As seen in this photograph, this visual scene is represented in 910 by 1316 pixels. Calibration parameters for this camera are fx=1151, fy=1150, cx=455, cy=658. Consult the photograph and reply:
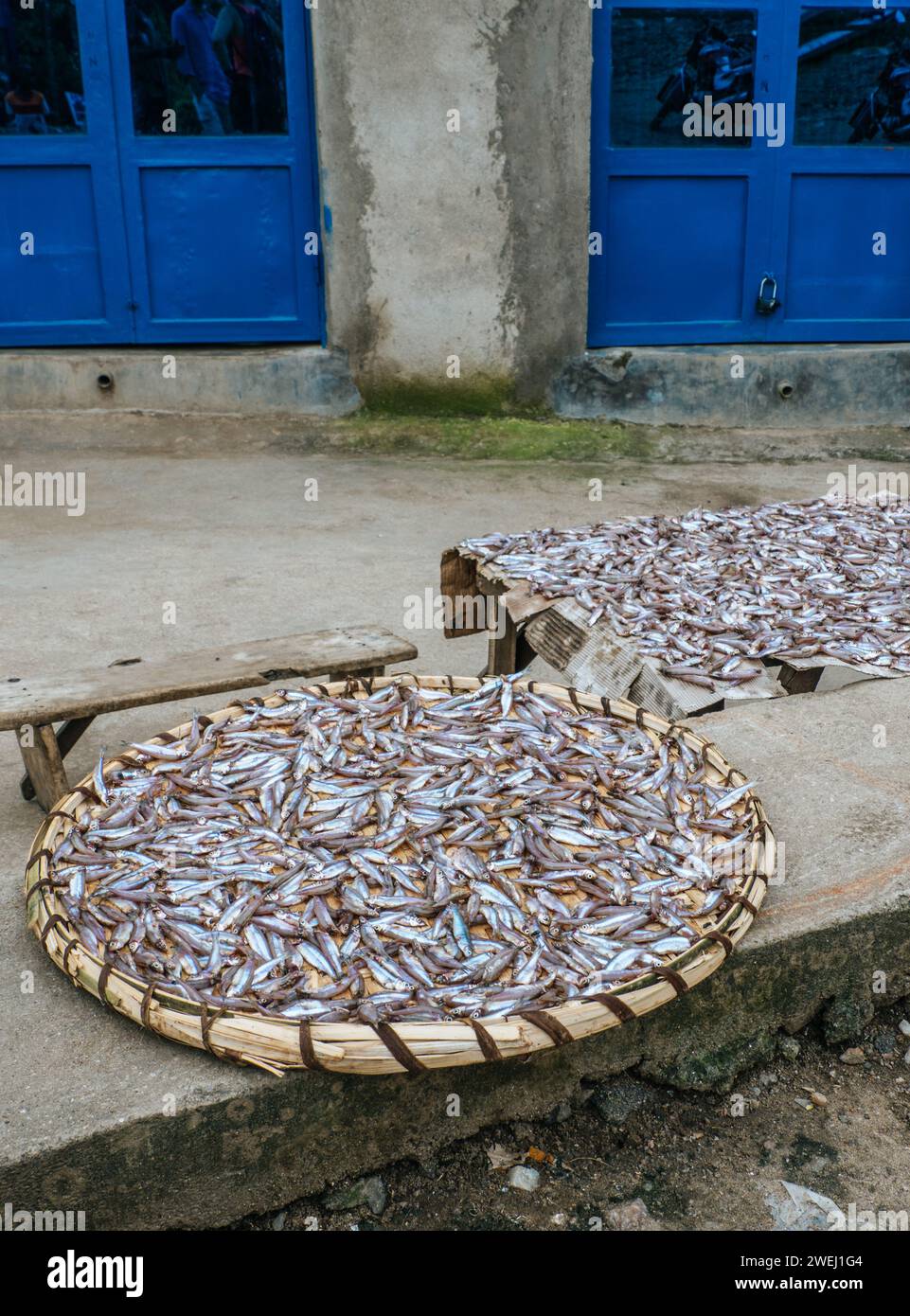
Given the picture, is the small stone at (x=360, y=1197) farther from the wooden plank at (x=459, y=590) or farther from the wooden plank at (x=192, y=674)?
the wooden plank at (x=459, y=590)

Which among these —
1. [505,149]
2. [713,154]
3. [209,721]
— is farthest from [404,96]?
[209,721]

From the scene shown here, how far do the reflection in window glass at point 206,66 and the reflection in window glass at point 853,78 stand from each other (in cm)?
385

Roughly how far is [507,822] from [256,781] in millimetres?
635

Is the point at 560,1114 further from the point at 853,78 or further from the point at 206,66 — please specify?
the point at 853,78

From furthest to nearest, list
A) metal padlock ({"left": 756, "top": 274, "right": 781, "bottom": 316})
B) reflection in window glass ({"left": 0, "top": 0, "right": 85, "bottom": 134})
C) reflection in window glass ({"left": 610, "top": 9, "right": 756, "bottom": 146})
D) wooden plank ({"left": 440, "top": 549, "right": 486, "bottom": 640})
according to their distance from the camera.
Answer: metal padlock ({"left": 756, "top": 274, "right": 781, "bottom": 316}), reflection in window glass ({"left": 610, "top": 9, "right": 756, "bottom": 146}), reflection in window glass ({"left": 0, "top": 0, "right": 85, "bottom": 134}), wooden plank ({"left": 440, "top": 549, "right": 486, "bottom": 640})

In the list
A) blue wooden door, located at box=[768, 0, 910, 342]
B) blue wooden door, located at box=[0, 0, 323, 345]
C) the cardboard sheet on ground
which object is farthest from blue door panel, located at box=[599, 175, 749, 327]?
the cardboard sheet on ground

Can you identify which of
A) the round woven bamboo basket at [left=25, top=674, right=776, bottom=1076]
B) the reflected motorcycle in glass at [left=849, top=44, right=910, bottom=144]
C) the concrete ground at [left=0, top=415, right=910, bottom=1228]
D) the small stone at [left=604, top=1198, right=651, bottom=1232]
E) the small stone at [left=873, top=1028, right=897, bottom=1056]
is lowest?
the small stone at [left=604, top=1198, right=651, bottom=1232]

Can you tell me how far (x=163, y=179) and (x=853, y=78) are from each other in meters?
5.13

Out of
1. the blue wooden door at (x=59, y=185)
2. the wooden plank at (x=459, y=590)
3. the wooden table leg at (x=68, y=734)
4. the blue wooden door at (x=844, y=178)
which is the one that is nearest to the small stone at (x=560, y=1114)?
the wooden table leg at (x=68, y=734)

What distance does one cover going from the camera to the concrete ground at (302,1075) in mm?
2072

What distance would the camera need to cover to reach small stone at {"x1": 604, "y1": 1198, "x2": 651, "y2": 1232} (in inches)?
93.5

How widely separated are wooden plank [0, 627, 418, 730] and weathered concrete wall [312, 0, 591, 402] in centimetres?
496

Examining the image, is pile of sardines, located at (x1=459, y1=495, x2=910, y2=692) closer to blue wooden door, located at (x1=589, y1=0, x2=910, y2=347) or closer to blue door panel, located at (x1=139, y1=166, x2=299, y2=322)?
blue wooden door, located at (x1=589, y1=0, x2=910, y2=347)
